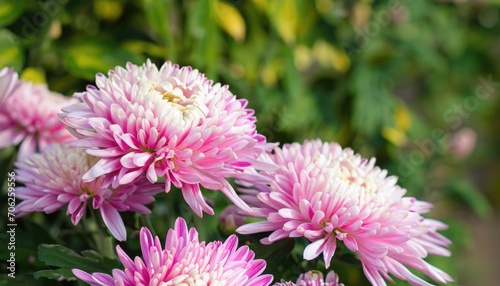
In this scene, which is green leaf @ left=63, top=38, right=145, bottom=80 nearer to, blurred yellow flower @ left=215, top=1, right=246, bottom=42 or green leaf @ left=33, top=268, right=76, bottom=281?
blurred yellow flower @ left=215, top=1, right=246, bottom=42

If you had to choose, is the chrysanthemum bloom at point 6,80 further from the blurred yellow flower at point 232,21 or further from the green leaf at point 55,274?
the blurred yellow flower at point 232,21

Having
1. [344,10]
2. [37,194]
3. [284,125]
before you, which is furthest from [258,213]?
[344,10]

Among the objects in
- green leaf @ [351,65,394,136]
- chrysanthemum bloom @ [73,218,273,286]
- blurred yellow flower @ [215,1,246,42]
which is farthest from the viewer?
green leaf @ [351,65,394,136]

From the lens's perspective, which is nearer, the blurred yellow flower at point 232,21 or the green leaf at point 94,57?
the green leaf at point 94,57

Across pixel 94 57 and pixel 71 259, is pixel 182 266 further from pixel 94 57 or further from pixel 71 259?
pixel 94 57

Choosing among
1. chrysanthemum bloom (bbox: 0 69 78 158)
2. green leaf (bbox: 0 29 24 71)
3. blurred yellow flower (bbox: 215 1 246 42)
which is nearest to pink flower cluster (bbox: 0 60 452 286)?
chrysanthemum bloom (bbox: 0 69 78 158)

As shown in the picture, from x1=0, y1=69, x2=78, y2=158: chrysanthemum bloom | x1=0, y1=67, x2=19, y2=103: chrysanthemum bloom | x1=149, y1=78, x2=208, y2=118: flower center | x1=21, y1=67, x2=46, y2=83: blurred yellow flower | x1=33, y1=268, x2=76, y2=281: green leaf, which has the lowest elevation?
x1=33, y1=268, x2=76, y2=281: green leaf

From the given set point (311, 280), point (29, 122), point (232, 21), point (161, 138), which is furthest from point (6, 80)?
point (232, 21)

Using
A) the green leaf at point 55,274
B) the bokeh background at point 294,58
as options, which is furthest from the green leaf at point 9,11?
the green leaf at point 55,274
